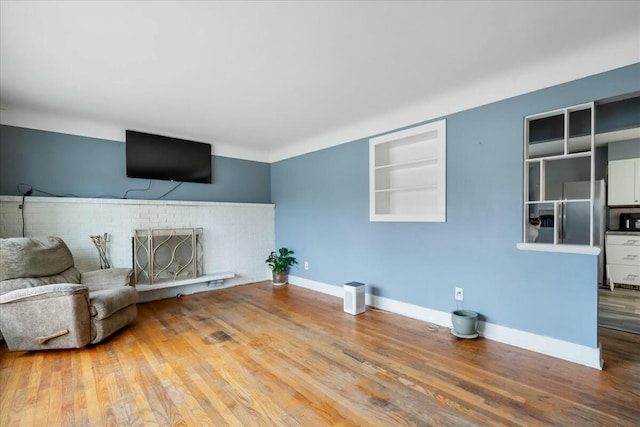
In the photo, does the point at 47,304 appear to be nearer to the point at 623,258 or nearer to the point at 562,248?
the point at 562,248

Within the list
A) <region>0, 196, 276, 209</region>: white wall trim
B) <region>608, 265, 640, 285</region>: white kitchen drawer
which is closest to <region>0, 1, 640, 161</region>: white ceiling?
<region>0, 196, 276, 209</region>: white wall trim

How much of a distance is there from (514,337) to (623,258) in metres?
3.40

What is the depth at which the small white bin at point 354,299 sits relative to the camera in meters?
3.34

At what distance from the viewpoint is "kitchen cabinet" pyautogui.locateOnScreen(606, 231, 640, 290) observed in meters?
4.20

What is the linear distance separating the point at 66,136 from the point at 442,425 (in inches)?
190

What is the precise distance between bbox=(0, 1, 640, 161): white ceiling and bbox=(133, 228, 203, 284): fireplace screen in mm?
1647

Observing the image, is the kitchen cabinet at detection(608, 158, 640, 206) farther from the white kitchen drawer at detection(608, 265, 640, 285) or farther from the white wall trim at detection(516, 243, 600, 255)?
the white wall trim at detection(516, 243, 600, 255)

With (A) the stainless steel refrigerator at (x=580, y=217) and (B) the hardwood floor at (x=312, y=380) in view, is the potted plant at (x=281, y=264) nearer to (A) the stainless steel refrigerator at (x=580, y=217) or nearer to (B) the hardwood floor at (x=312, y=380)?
(B) the hardwood floor at (x=312, y=380)

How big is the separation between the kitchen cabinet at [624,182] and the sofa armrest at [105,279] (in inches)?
277

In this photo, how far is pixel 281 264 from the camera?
4867 millimetres

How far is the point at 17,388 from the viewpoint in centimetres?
190

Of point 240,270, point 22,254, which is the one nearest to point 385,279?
point 240,270

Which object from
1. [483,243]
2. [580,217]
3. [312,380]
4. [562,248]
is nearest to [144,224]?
[312,380]

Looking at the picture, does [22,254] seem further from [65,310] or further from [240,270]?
[240,270]
